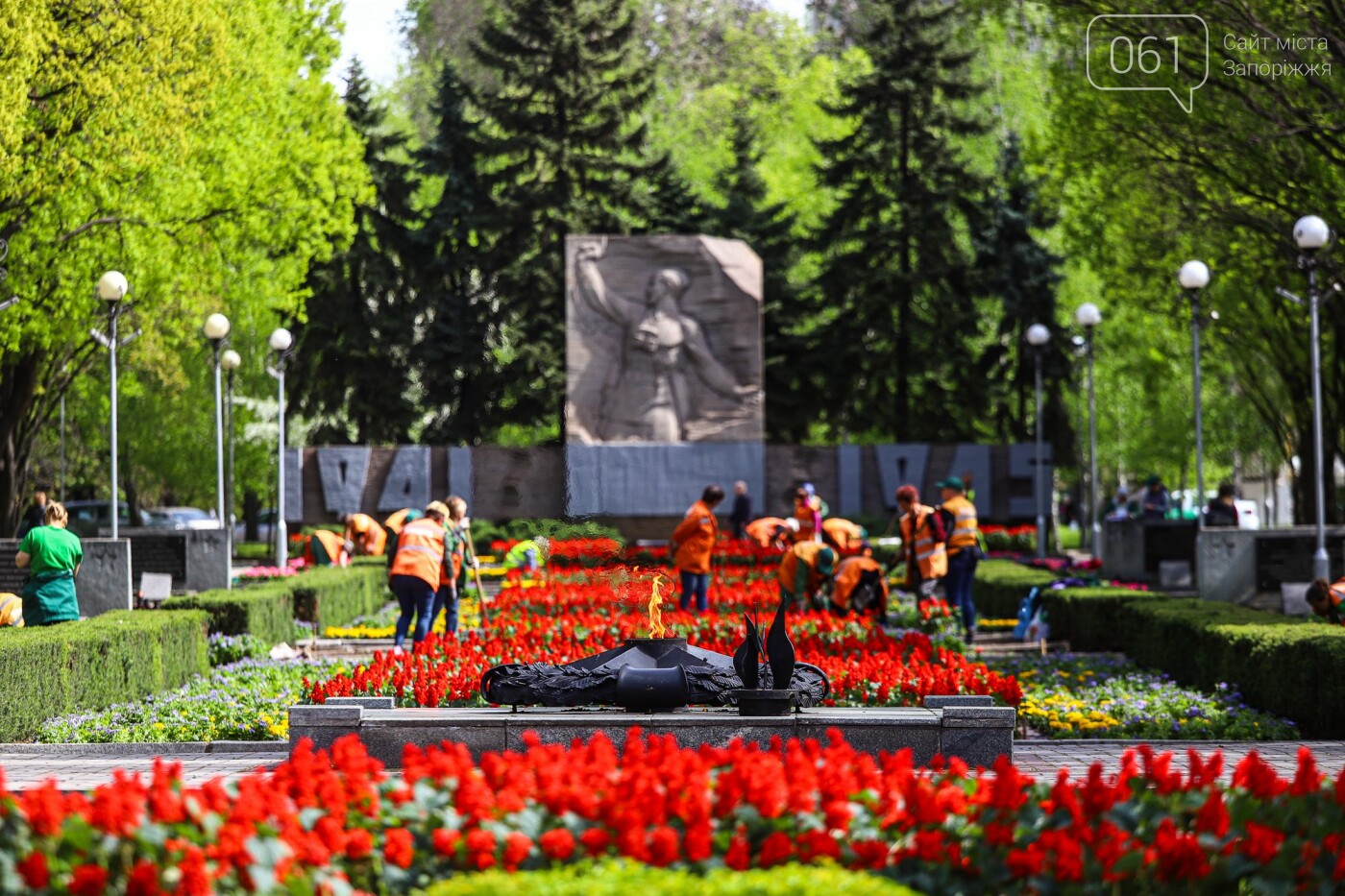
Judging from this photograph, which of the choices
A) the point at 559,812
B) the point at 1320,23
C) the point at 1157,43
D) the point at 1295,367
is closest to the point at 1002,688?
the point at 559,812

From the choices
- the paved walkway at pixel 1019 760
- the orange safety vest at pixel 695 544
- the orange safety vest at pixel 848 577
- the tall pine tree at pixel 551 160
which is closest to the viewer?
the paved walkway at pixel 1019 760

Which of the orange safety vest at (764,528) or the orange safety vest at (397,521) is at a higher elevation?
the orange safety vest at (397,521)

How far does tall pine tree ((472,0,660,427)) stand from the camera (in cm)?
4134

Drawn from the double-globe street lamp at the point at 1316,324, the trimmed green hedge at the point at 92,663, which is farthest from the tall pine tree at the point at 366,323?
the double-globe street lamp at the point at 1316,324

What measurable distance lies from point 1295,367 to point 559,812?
94.4 feet

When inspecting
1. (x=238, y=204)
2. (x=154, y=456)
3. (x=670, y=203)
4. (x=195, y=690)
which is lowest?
(x=195, y=690)

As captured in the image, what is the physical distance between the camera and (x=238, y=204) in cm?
2602

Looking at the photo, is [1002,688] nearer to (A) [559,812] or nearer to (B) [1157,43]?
(A) [559,812]

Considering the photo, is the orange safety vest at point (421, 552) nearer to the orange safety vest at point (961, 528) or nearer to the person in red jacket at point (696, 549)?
the person in red jacket at point (696, 549)

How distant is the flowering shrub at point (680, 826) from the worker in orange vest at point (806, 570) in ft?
39.1

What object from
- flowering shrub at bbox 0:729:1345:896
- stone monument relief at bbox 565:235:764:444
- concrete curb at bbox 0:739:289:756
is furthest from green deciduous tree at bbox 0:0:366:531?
flowering shrub at bbox 0:729:1345:896

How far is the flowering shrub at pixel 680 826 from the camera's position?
5.02 meters

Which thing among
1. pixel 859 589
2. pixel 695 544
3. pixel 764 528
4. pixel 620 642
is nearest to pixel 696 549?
pixel 695 544

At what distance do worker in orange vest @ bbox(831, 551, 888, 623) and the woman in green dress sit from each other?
758 centimetres
